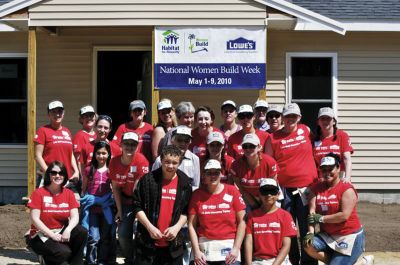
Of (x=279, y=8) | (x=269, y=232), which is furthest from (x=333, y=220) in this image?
(x=279, y=8)

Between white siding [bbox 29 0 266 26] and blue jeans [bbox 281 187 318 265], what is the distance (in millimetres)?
4117

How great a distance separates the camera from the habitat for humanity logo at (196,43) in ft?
36.0

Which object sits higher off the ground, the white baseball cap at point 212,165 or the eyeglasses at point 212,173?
the white baseball cap at point 212,165

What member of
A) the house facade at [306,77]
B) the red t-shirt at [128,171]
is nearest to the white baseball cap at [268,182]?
the red t-shirt at [128,171]

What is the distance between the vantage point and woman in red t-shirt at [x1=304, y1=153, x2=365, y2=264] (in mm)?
7031

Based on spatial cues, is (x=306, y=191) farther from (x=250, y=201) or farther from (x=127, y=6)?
(x=127, y=6)

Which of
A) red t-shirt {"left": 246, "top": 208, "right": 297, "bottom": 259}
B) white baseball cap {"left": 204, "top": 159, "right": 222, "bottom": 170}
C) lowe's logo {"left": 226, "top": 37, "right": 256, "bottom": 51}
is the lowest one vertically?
red t-shirt {"left": 246, "top": 208, "right": 297, "bottom": 259}

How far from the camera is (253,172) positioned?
7.21m

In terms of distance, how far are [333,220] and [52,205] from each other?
2.99 m

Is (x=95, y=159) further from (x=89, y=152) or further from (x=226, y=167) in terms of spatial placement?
(x=226, y=167)

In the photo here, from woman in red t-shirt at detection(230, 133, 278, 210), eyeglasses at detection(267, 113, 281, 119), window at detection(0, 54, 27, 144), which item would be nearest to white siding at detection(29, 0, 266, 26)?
window at detection(0, 54, 27, 144)

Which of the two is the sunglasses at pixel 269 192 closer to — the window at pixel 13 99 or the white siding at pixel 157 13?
the white siding at pixel 157 13

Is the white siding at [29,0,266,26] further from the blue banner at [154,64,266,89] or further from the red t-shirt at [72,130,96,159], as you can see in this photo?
the red t-shirt at [72,130,96,159]

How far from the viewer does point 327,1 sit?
42.5ft
